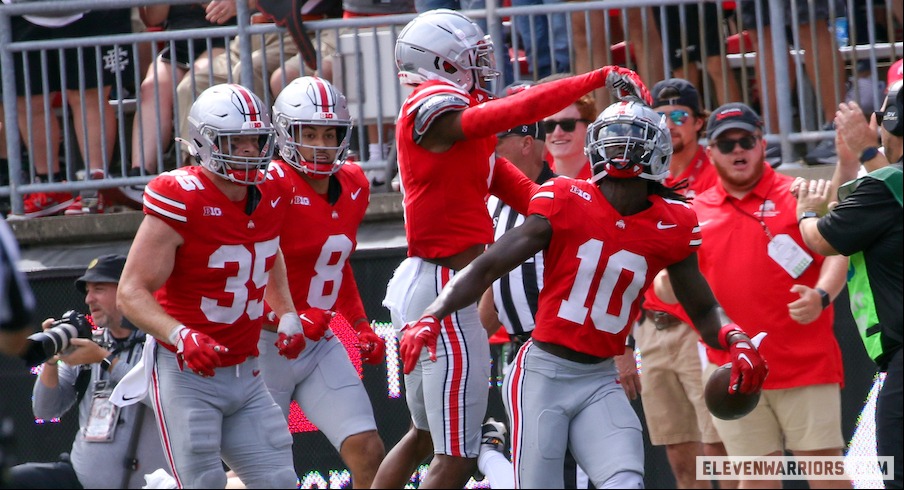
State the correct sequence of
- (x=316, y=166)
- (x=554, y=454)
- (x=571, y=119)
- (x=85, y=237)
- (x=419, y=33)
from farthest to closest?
(x=85, y=237) < (x=571, y=119) < (x=316, y=166) < (x=419, y=33) < (x=554, y=454)

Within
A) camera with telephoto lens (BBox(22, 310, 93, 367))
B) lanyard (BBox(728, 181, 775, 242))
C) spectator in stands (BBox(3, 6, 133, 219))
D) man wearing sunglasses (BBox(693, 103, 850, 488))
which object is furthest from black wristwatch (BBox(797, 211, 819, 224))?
spectator in stands (BBox(3, 6, 133, 219))

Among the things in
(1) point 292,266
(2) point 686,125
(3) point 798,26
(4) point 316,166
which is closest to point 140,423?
(1) point 292,266

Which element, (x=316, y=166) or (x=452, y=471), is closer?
(x=452, y=471)

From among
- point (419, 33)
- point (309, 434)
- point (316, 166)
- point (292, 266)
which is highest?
point (419, 33)

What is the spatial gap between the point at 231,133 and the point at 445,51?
100cm

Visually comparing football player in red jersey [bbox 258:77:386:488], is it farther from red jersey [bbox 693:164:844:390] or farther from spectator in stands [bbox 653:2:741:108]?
spectator in stands [bbox 653:2:741:108]

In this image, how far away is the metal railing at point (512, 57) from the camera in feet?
27.7

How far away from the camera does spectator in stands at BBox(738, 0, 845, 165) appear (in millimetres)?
8414

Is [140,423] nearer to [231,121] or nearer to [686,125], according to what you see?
[231,121]

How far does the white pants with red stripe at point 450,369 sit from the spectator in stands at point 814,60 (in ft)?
11.7

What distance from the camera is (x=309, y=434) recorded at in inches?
320

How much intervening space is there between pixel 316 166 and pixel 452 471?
1772 mm

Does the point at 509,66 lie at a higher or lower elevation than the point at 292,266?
higher

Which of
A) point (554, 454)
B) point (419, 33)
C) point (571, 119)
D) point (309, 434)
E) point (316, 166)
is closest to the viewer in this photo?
point (554, 454)
